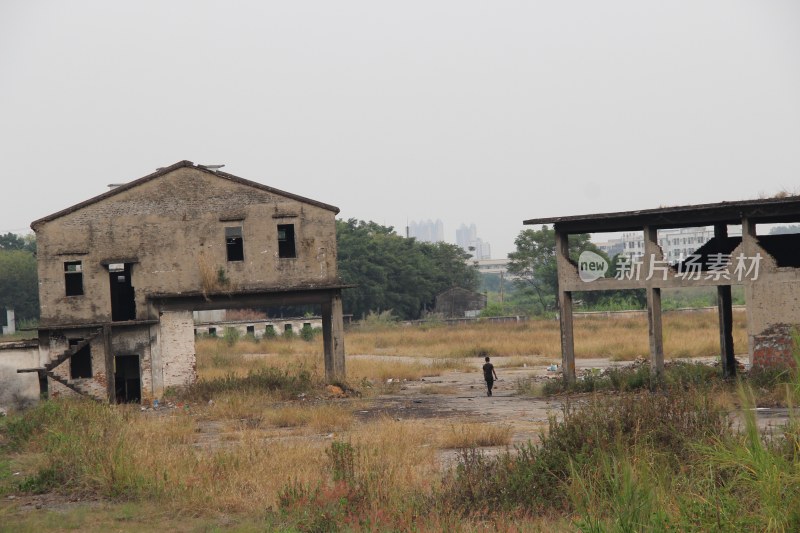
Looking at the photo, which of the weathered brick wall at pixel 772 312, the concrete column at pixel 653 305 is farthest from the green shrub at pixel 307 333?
the weathered brick wall at pixel 772 312

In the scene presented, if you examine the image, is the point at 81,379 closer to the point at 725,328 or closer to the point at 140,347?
the point at 140,347

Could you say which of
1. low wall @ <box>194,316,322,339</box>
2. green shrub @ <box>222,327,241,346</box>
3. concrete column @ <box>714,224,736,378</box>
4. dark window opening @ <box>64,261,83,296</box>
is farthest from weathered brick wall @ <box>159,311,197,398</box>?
low wall @ <box>194,316,322,339</box>

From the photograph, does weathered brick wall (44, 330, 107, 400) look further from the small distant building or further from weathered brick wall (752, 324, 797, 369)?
the small distant building

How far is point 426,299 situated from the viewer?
86.4 m

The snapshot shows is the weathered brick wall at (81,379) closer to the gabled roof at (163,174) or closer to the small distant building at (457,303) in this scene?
the gabled roof at (163,174)

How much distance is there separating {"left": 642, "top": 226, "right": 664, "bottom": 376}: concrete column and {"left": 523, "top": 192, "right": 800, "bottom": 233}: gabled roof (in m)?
0.37

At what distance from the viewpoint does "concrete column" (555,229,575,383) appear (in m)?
Result: 24.5

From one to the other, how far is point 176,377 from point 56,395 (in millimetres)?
3459

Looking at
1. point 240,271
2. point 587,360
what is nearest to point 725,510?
point 240,271

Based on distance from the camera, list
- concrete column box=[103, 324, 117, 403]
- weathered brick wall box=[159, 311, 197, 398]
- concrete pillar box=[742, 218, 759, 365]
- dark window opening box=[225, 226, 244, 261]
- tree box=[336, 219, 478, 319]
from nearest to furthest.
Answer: concrete pillar box=[742, 218, 759, 365]
concrete column box=[103, 324, 117, 403]
weathered brick wall box=[159, 311, 197, 398]
dark window opening box=[225, 226, 244, 261]
tree box=[336, 219, 478, 319]

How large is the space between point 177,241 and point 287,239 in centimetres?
354

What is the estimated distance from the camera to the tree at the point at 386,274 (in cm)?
7950

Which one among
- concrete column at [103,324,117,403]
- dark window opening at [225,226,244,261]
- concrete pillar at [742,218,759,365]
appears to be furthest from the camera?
dark window opening at [225,226,244,261]

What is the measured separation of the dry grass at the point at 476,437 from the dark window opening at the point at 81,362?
14853mm
